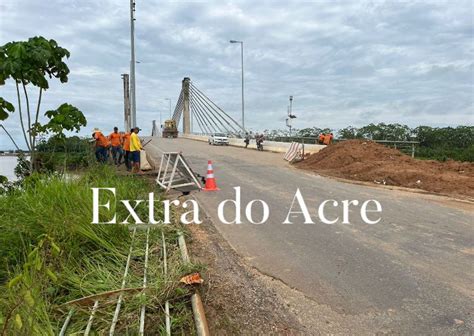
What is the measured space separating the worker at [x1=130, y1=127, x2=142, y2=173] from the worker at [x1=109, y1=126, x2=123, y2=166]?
318 centimetres

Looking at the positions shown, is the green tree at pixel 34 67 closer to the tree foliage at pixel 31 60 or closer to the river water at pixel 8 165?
the tree foliage at pixel 31 60

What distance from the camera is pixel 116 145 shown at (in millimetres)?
18375

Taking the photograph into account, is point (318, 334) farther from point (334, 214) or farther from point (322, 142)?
point (322, 142)

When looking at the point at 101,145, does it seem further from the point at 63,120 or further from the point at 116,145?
the point at 63,120

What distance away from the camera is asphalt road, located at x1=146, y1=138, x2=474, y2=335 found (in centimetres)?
449

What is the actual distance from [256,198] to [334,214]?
2.36m

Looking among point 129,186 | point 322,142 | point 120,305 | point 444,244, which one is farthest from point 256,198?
point 322,142

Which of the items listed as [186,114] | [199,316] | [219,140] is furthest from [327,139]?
[186,114]

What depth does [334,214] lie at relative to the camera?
905 cm

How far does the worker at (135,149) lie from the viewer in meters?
14.9

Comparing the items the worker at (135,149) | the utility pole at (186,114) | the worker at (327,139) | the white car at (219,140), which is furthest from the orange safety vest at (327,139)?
the utility pole at (186,114)

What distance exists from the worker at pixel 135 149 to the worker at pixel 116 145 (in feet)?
10.4

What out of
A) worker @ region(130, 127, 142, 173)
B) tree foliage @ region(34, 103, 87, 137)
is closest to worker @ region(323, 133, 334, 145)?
worker @ region(130, 127, 142, 173)

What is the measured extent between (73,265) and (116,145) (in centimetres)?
1353
